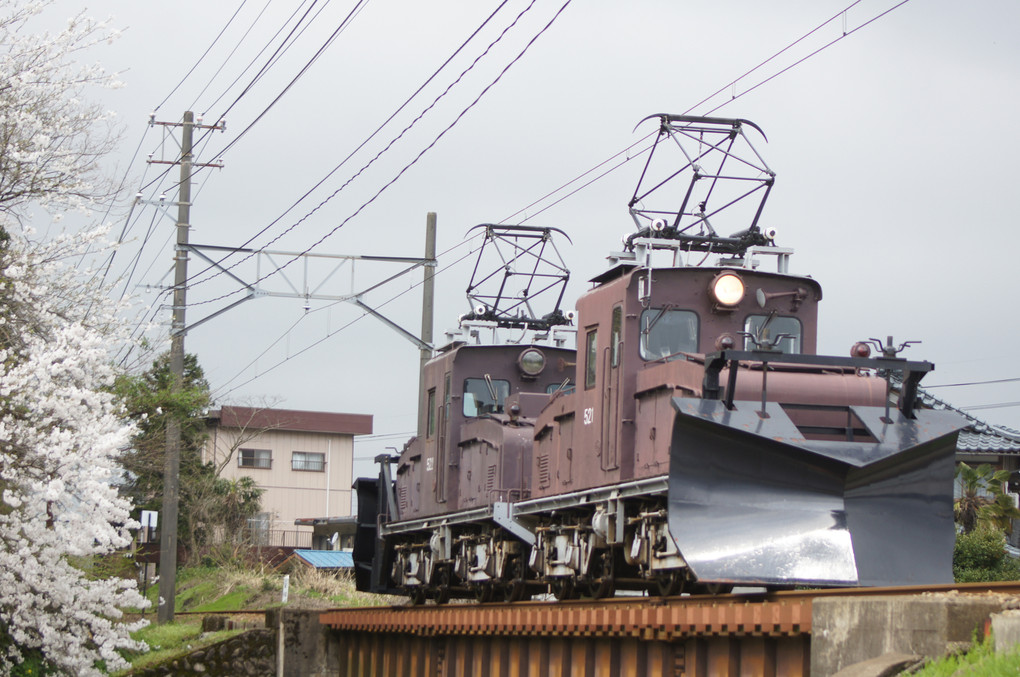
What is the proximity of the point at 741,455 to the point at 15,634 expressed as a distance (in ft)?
37.4

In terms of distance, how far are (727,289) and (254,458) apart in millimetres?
46166

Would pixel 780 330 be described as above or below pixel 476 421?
above

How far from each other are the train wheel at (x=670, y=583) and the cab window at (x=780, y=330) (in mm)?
2592

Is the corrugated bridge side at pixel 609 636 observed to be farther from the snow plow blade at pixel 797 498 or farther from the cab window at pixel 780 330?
the cab window at pixel 780 330

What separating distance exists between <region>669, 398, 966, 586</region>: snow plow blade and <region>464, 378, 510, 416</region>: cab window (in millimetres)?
7355

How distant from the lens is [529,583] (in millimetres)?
16406

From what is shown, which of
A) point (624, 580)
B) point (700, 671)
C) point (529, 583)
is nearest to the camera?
point (700, 671)

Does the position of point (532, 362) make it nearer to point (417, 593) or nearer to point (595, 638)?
point (417, 593)

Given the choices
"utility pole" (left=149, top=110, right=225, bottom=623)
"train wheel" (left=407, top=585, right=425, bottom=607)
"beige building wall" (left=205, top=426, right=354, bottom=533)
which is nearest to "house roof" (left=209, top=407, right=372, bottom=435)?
"beige building wall" (left=205, top=426, right=354, bottom=533)

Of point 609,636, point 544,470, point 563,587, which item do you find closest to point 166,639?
point 544,470

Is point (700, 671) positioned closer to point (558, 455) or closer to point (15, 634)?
point (558, 455)

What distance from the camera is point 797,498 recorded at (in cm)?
1120

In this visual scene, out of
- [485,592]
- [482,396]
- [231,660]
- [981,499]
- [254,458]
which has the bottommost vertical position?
[231,660]

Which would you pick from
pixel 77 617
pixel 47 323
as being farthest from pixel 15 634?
pixel 47 323
